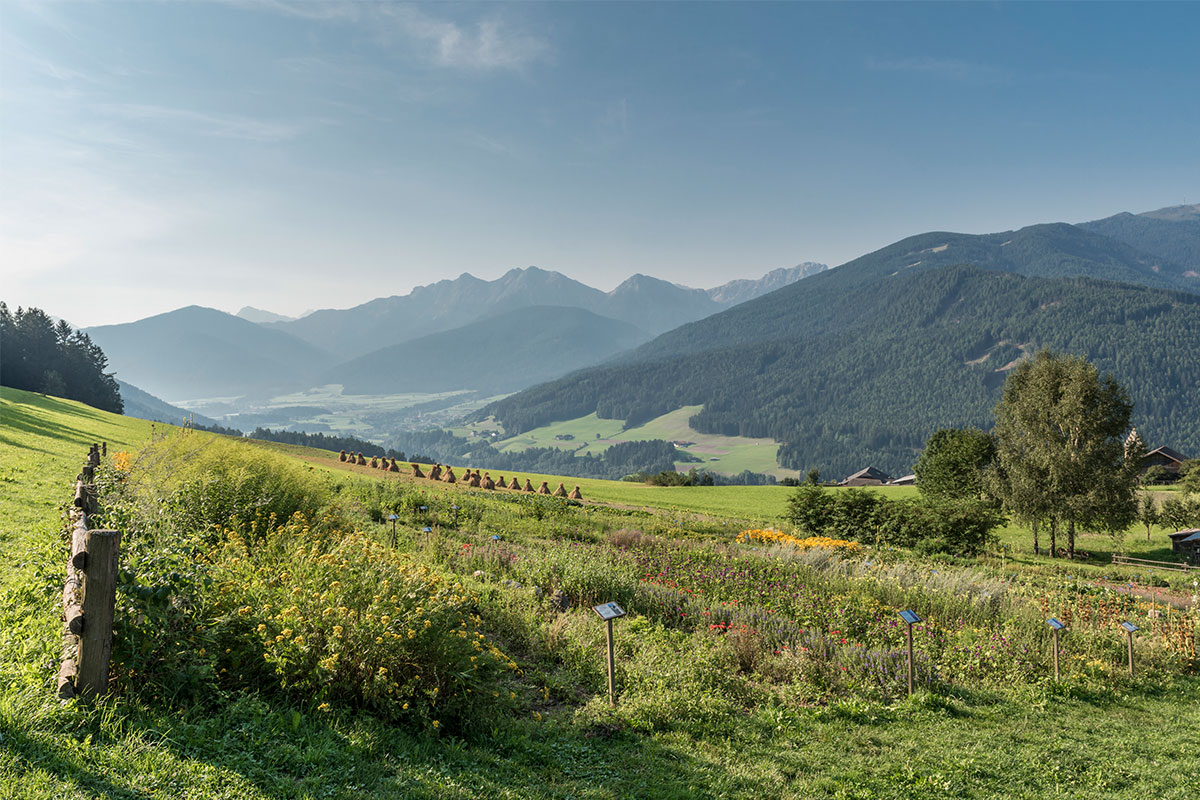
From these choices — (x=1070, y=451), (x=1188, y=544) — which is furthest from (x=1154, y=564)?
(x=1188, y=544)

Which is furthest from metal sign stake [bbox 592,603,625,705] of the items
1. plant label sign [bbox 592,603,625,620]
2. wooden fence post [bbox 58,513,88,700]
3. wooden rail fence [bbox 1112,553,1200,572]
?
wooden rail fence [bbox 1112,553,1200,572]

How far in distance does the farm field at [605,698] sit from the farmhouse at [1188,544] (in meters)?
23.1

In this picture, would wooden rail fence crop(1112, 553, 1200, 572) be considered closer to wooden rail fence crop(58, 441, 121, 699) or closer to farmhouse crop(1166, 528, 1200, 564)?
farmhouse crop(1166, 528, 1200, 564)

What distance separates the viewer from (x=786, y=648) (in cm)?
883

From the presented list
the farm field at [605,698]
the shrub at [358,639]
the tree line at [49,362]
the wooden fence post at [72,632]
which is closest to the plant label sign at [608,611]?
the farm field at [605,698]

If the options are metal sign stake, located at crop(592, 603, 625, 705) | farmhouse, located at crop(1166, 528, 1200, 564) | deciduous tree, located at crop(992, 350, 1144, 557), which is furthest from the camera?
farmhouse, located at crop(1166, 528, 1200, 564)

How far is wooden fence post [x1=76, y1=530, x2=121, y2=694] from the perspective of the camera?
14.5ft

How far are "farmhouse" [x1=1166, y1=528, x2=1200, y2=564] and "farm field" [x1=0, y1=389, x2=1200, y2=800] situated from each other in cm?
2305

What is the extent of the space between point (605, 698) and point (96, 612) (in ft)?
15.9

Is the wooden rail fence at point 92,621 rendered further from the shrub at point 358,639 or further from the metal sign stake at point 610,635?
the metal sign stake at point 610,635

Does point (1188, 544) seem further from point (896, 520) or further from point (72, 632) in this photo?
point (72, 632)

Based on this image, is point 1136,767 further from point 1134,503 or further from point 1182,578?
point 1134,503

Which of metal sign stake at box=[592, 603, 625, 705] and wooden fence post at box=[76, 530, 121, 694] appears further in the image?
metal sign stake at box=[592, 603, 625, 705]

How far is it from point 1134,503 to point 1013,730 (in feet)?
95.9
